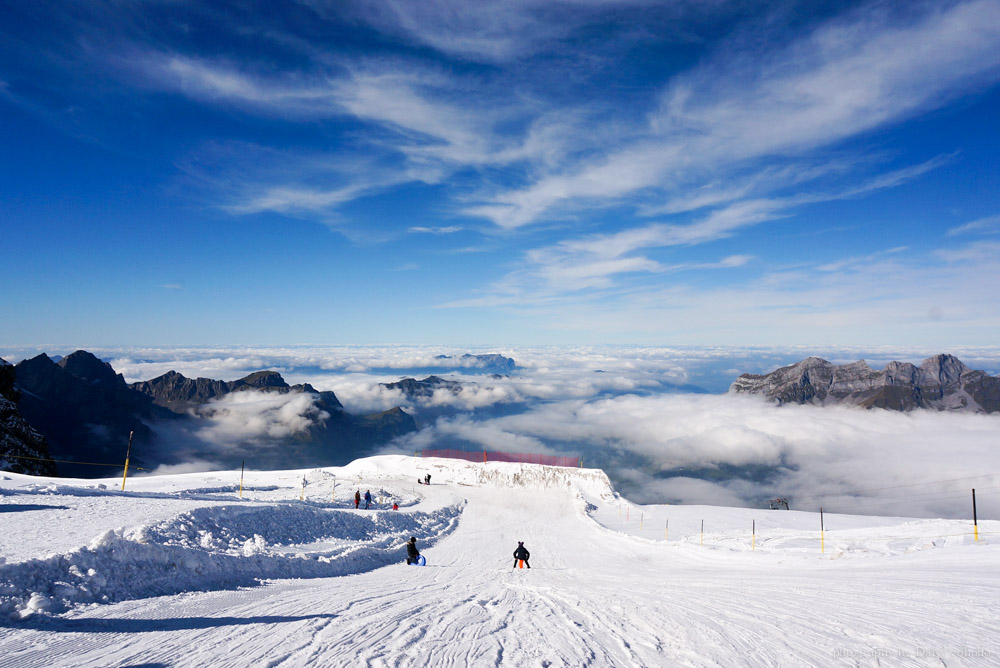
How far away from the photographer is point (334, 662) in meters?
5.87

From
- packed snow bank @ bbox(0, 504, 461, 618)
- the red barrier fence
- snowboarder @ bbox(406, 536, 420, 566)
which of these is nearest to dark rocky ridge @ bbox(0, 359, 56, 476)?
the red barrier fence

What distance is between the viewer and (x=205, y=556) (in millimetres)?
10477

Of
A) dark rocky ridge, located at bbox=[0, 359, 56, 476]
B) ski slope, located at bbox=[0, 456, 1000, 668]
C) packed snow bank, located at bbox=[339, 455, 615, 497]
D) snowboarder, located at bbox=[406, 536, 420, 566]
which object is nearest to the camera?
ski slope, located at bbox=[0, 456, 1000, 668]

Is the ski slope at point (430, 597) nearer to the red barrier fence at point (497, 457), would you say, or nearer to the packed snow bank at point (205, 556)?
the packed snow bank at point (205, 556)

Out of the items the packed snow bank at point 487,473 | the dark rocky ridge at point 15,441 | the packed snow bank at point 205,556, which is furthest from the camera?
the packed snow bank at point 487,473

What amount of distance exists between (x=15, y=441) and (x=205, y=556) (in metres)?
61.4

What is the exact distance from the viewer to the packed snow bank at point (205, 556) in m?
7.56

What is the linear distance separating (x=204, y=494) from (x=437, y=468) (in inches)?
1210

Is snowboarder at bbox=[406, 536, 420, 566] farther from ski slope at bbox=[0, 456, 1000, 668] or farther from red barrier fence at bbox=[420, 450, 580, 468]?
red barrier fence at bbox=[420, 450, 580, 468]

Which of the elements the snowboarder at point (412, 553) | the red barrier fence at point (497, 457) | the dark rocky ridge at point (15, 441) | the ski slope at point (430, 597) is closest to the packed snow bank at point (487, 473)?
the red barrier fence at point (497, 457)

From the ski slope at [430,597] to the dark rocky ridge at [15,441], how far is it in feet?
110

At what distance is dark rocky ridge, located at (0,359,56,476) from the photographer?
44.5 m

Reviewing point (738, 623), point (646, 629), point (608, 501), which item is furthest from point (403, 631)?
point (608, 501)

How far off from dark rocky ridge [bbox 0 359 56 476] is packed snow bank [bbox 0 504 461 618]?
133 feet
